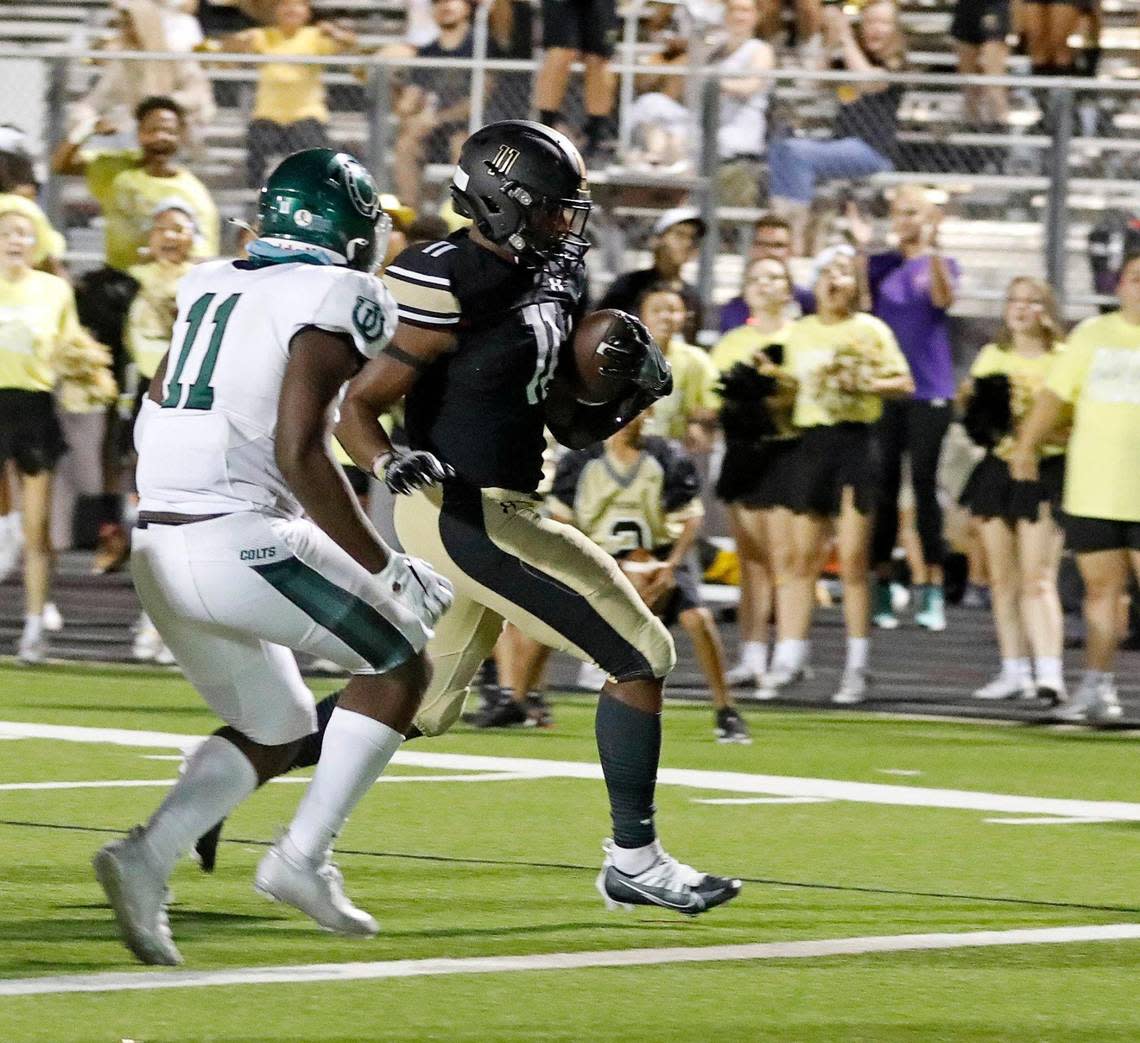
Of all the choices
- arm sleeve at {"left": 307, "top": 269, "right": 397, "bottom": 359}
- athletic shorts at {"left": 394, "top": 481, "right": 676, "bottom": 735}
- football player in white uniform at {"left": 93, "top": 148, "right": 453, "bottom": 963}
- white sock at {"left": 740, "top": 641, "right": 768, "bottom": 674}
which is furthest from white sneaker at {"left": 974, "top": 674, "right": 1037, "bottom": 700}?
arm sleeve at {"left": 307, "top": 269, "right": 397, "bottom": 359}

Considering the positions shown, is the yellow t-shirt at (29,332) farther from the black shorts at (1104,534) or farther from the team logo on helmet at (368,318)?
the team logo on helmet at (368,318)

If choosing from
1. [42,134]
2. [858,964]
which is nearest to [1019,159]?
[42,134]

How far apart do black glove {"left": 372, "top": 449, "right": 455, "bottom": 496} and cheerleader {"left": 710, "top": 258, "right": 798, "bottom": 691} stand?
21.9 ft

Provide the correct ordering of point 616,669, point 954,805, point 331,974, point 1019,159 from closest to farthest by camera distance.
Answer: point 331,974
point 616,669
point 954,805
point 1019,159

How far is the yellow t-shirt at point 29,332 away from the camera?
13172 mm

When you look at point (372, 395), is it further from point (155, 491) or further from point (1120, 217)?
point (1120, 217)

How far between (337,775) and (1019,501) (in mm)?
7418

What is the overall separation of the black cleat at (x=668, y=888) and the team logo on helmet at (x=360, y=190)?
176 centimetres

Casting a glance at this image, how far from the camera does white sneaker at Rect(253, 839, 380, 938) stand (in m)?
6.18

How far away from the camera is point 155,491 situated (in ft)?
19.9

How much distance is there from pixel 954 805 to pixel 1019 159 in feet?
24.4

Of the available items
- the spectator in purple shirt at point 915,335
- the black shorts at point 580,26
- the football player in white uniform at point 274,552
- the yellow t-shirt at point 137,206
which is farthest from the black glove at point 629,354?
the black shorts at point 580,26

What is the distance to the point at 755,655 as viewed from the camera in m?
13.6

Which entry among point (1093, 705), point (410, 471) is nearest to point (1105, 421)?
point (1093, 705)
